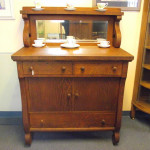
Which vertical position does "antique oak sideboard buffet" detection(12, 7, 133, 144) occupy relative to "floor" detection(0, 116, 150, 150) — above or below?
above

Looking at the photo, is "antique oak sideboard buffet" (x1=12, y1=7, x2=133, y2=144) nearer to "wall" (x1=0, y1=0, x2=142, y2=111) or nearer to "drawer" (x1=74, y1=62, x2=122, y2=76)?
"drawer" (x1=74, y1=62, x2=122, y2=76)

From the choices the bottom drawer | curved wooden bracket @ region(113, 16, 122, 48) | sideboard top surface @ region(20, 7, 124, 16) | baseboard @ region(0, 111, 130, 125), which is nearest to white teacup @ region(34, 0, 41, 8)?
sideboard top surface @ region(20, 7, 124, 16)

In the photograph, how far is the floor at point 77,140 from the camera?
1.57 meters

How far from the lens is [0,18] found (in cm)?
167

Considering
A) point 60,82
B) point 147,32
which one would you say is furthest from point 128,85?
point 60,82

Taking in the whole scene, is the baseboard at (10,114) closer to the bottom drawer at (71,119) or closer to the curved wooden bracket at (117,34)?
the bottom drawer at (71,119)

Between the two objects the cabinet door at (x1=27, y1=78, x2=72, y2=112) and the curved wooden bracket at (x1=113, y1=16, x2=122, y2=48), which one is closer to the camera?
the cabinet door at (x1=27, y1=78, x2=72, y2=112)

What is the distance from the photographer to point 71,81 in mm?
1392

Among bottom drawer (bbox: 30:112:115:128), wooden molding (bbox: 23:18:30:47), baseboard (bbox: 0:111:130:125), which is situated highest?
wooden molding (bbox: 23:18:30:47)

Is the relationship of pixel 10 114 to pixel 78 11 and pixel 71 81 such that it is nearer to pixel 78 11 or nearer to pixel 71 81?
pixel 71 81

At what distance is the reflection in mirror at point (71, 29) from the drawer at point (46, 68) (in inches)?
18.7

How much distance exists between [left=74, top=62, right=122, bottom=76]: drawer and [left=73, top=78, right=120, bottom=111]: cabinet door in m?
0.09

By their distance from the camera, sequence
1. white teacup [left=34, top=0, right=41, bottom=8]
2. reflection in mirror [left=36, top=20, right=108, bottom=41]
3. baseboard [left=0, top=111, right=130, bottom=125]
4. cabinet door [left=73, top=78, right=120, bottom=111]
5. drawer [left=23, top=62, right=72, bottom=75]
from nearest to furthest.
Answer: drawer [left=23, top=62, right=72, bottom=75] → cabinet door [left=73, top=78, right=120, bottom=111] → white teacup [left=34, top=0, right=41, bottom=8] → reflection in mirror [left=36, top=20, right=108, bottom=41] → baseboard [left=0, top=111, right=130, bottom=125]

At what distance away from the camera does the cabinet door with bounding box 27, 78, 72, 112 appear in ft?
4.55
